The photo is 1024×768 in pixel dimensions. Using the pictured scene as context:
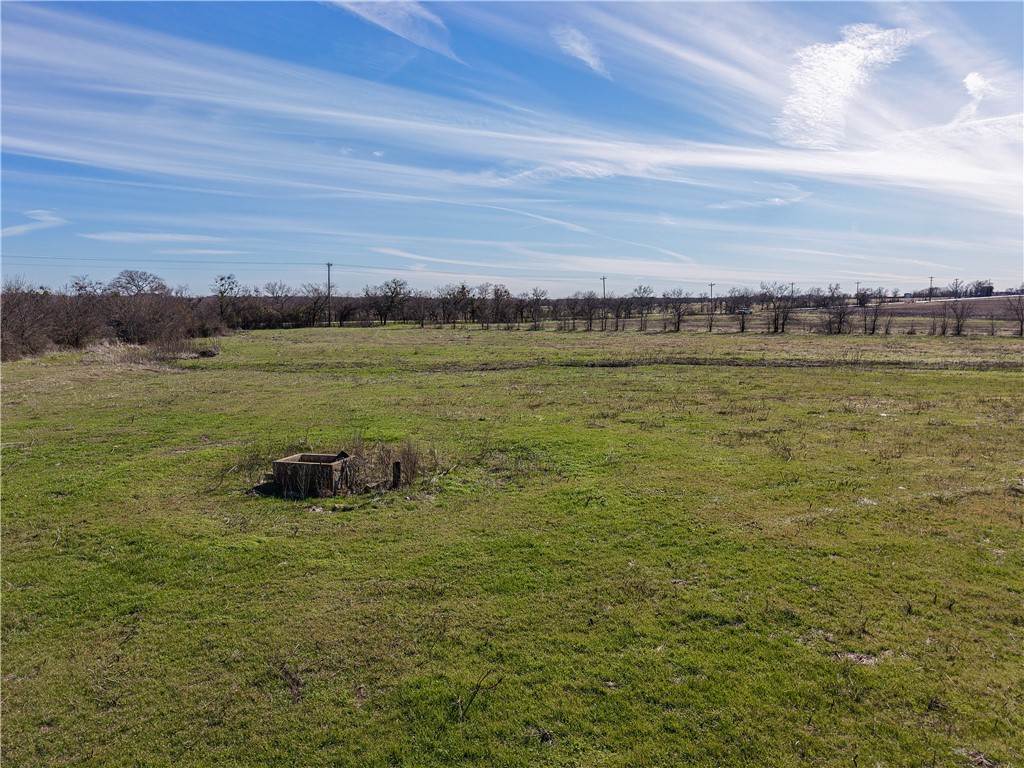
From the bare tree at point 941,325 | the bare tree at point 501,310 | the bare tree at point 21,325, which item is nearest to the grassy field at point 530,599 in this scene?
the bare tree at point 21,325

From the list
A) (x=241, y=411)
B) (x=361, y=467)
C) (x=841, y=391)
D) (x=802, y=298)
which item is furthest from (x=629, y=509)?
(x=802, y=298)

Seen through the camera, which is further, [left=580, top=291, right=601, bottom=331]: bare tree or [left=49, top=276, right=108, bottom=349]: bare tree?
[left=580, top=291, right=601, bottom=331]: bare tree

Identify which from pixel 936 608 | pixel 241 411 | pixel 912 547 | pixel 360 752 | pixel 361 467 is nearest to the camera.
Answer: pixel 360 752

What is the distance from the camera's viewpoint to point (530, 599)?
7.93 meters

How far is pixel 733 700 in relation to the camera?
587 centimetres

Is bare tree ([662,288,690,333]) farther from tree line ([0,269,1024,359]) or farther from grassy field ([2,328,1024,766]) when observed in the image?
grassy field ([2,328,1024,766])

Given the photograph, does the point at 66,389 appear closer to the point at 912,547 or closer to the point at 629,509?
the point at 629,509

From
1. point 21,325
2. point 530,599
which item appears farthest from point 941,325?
point 21,325

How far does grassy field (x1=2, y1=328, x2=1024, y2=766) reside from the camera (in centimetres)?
555

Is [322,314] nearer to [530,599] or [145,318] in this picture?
[145,318]

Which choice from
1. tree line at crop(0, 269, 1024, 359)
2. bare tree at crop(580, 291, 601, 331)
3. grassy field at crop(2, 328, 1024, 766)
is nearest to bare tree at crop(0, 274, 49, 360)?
tree line at crop(0, 269, 1024, 359)

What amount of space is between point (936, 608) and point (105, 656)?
423 inches

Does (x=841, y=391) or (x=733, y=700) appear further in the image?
(x=841, y=391)

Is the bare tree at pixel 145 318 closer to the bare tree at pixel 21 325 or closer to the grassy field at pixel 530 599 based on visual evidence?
the bare tree at pixel 21 325
